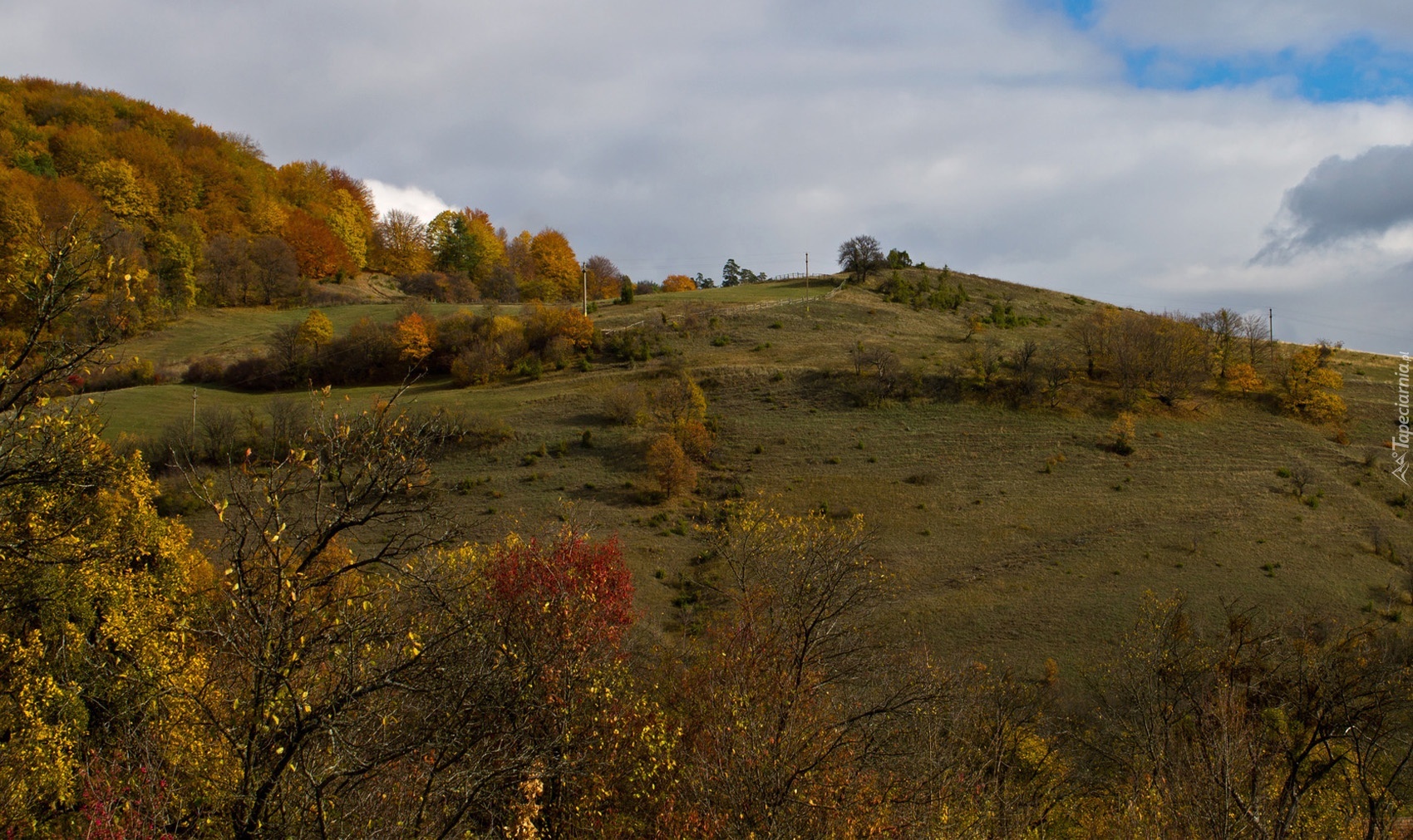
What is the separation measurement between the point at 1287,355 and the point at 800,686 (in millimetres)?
81471

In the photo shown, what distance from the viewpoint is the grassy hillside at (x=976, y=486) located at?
39.0 meters

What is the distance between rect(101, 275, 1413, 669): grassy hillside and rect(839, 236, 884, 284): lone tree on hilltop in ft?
127

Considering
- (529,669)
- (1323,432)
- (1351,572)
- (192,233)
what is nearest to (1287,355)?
(1323,432)

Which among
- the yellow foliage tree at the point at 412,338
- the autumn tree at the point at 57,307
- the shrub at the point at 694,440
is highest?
the yellow foliage tree at the point at 412,338

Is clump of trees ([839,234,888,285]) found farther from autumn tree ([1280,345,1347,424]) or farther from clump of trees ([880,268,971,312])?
autumn tree ([1280,345,1347,424])

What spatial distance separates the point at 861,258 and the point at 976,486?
6811 centimetres

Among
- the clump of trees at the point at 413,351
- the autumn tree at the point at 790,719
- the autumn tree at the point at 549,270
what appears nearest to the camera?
the autumn tree at the point at 790,719

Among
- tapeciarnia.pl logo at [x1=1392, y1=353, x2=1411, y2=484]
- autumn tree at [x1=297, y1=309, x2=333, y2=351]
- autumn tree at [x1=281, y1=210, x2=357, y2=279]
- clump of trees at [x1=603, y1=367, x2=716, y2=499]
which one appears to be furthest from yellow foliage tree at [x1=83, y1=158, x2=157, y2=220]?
tapeciarnia.pl logo at [x1=1392, y1=353, x2=1411, y2=484]

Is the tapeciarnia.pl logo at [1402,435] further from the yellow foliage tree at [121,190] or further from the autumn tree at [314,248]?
the yellow foliage tree at [121,190]

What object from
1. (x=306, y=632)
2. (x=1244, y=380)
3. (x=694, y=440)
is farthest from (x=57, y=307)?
(x=1244, y=380)

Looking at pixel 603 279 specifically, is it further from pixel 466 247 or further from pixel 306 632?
pixel 306 632

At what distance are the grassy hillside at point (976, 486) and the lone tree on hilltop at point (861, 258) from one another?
38585mm

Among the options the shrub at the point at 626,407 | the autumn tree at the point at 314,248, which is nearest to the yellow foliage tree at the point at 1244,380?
the shrub at the point at 626,407

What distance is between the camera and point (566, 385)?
67250mm
